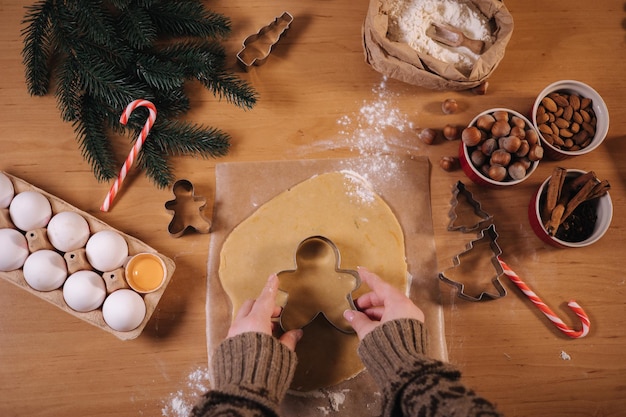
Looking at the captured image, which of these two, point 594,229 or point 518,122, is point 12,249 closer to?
point 518,122

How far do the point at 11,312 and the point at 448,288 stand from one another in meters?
1.03

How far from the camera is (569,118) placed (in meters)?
1.10

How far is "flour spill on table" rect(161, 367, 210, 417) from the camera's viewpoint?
1.04 metres

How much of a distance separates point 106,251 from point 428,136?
0.80m

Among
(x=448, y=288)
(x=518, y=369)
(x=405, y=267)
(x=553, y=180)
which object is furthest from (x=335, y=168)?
(x=518, y=369)

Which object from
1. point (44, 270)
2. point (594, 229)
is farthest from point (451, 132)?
point (44, 270)

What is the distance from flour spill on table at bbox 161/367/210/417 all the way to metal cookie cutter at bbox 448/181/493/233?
0.68 meters

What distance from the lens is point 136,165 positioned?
114 centimetres

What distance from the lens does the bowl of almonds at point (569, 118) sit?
3.59 ft

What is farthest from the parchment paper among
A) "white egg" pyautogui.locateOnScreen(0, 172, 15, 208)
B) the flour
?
"white egg" pyautogui.locateOnScreen(0, 172, 15, 208)

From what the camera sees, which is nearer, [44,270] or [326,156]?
[44,270]

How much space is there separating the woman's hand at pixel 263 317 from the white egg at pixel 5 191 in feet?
1.92

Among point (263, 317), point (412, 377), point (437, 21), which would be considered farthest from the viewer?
point (437, 21)

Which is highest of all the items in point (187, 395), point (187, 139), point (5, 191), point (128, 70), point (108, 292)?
point (128, 70)
